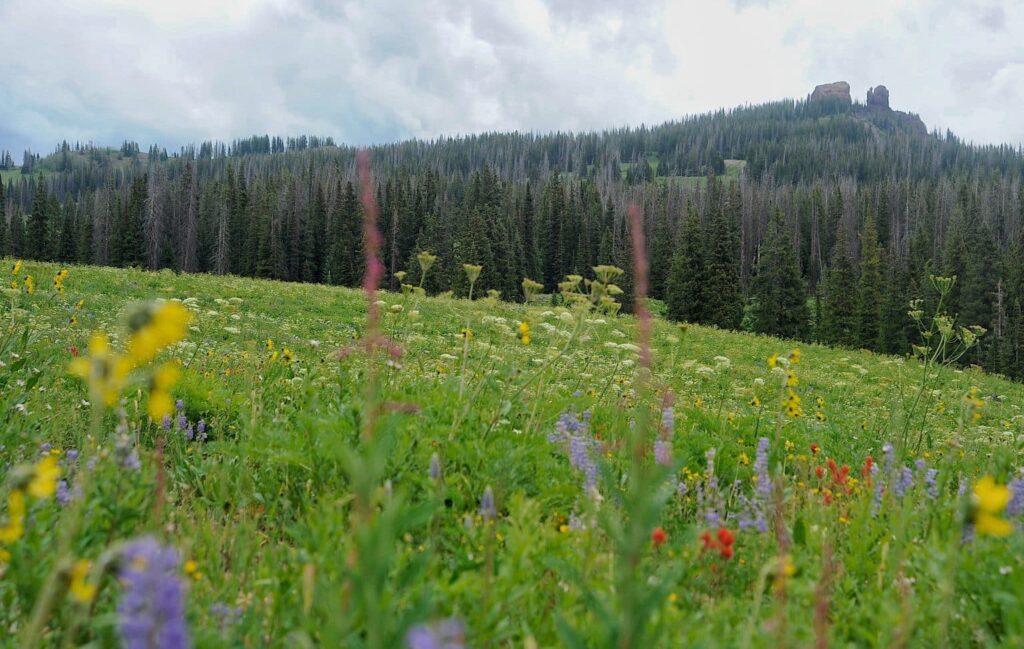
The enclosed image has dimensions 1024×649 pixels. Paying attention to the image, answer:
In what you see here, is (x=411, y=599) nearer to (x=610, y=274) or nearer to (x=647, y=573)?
(x=647, y=573)

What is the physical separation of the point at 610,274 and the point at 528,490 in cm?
162

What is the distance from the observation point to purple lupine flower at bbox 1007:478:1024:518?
256 centimetres

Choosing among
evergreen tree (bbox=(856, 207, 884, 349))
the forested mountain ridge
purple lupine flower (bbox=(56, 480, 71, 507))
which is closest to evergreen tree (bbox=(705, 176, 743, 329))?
the forested mountain ridge

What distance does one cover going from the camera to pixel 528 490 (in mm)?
3117

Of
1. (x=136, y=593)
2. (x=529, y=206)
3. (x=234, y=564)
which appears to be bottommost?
(x=234, y=564)

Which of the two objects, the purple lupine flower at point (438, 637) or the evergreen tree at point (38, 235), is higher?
the evergreen tree at point (38, 235)

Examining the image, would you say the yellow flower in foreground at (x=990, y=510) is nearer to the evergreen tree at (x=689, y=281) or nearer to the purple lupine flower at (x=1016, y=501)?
the purple lupine flower at (x=1016, y=501)

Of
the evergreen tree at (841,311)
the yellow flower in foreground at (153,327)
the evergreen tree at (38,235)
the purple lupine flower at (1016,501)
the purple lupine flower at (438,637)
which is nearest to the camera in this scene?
the purple lupine flower at (438,637)

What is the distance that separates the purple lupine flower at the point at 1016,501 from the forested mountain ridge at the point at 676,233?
49.7 meters

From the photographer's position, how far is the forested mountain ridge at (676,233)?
5447 cm

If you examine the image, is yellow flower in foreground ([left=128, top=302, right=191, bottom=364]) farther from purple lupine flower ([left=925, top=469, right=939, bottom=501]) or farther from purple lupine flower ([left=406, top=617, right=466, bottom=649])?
purple lupine flower ([left=925, top=469, right=939, bottom=501])

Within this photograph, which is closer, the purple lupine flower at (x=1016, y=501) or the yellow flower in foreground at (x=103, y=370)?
the yellow flower in foreground at (x=103, y=370)

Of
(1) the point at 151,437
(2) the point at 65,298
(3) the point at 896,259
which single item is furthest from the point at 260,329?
(3) the point at 896,259

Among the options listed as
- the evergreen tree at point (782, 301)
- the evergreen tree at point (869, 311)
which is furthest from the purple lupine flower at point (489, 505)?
the evergreen tree at point (869, 311)
